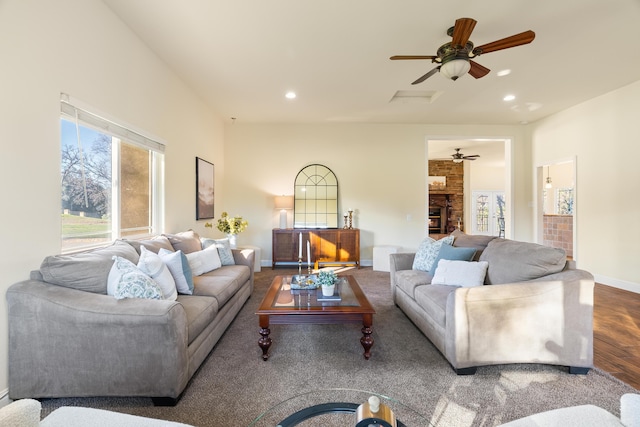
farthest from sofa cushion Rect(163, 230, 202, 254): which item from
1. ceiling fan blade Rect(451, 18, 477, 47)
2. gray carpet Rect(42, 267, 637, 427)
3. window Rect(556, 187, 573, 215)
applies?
window Rect(556, 187, 573, 215)

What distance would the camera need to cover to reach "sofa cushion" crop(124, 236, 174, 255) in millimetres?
2559

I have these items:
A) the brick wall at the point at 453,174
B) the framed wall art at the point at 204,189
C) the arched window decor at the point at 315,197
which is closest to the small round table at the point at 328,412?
the framed wall art at the point at 204,189

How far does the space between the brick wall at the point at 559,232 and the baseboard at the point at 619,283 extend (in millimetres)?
2729

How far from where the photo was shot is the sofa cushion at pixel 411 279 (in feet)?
9.37

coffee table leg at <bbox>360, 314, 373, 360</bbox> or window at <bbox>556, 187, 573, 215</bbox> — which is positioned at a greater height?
window at <bbox>556, 187, 573, 215</bbox>

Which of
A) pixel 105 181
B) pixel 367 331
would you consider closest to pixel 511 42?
pixel 367 331

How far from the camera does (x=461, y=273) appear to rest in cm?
263

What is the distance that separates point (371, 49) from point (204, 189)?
332 centimetres

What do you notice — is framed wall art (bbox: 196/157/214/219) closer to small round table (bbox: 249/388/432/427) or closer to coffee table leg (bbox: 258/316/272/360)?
coffee table leg (bbox: 258/316/272/360)

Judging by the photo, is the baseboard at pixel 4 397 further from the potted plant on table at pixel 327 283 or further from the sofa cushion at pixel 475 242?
the sofa cushion at pixel 475 242

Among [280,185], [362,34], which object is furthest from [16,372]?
[280,185]

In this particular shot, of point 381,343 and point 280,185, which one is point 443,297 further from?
point 280,185

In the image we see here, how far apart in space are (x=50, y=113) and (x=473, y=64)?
359 centimetres

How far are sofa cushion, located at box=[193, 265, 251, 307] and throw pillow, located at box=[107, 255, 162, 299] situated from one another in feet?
1.93
